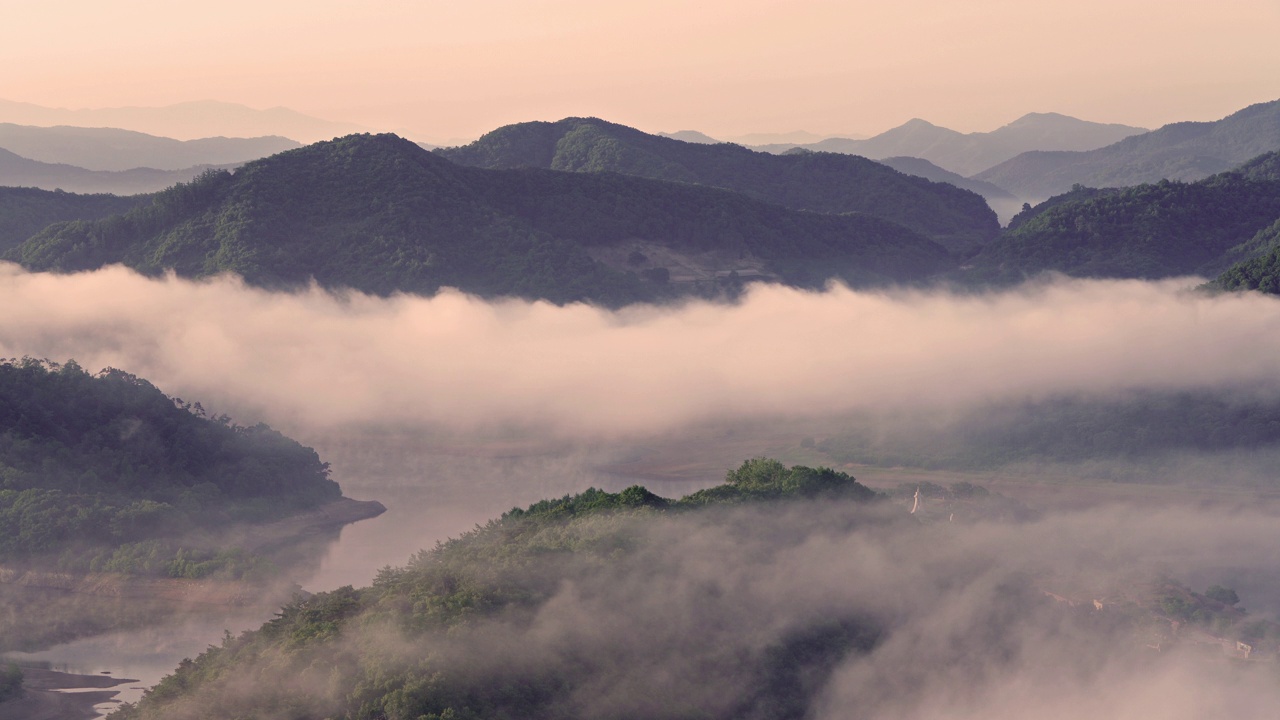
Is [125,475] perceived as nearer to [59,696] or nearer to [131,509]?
[131,509]

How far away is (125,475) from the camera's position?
102 metres

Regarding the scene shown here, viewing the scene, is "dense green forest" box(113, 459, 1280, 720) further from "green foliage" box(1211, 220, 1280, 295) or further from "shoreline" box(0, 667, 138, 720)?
"green foliage" box(1211, 220, 1280, 295)

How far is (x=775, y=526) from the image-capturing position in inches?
2857

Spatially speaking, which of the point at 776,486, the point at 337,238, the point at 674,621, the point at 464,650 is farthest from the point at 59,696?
the point at 337,238

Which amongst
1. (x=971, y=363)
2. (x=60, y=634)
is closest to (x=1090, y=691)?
(x=60, y=634)

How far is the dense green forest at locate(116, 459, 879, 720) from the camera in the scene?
5106cm

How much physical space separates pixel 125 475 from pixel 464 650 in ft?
184

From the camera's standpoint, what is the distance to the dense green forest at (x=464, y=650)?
5106cm

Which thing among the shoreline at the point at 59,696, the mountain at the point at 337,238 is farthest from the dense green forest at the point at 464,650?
the mountain at the point at 337,238

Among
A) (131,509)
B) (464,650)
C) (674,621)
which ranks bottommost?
(674,621)

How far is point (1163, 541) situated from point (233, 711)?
69042mm

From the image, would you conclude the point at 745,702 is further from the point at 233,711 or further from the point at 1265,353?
the point at 1265,353

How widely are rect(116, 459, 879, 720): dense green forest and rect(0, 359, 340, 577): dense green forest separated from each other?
2849 cm

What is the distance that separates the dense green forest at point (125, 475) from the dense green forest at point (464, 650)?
28.5 metres
